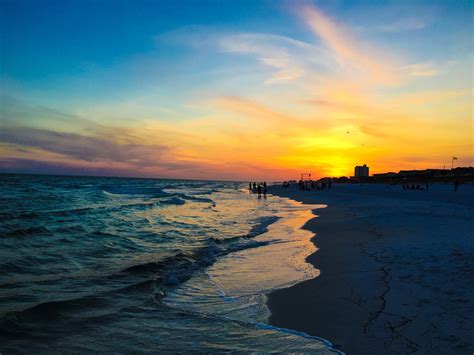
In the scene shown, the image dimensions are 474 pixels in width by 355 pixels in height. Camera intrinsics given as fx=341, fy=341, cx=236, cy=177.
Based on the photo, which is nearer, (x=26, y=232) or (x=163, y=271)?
(x=163, y=271)

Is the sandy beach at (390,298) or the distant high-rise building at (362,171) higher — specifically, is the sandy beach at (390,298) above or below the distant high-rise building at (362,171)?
below

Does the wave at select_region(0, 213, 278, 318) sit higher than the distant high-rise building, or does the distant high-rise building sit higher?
the distant high-rise building

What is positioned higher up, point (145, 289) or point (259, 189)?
A: point (259, 189)

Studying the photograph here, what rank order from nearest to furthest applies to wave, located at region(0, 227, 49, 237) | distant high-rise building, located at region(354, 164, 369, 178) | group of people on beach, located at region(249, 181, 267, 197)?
wave, located at region(0, 227, 49, 237)
group of people on beach, located at region(249, 181, 267, 197)
distant high-rise building, located at region(354, 164, 369, 178)

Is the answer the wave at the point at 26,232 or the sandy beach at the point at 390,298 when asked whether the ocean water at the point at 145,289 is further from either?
the sandy beach at the point at 390,298

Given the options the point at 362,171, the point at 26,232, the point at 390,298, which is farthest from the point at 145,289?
the point at 362,171

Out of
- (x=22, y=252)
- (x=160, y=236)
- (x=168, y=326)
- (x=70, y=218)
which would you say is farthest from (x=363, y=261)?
(x=70, y=218)

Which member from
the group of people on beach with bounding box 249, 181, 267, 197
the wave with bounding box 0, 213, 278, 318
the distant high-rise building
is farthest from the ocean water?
the distant high-rise building

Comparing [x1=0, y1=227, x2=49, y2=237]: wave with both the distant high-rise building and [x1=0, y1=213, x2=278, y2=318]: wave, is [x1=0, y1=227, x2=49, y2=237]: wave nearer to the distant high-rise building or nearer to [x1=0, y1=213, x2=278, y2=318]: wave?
[x1=0, y1=213, x2=278, y2=318]: wave

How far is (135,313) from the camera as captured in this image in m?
6.20

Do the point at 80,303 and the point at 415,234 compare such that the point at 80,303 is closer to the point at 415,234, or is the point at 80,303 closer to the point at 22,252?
the point at 22,252

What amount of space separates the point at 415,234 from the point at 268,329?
8.67 m

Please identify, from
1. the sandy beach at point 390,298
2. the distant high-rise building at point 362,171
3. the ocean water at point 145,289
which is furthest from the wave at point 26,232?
the distant high-rise building at point 362,171

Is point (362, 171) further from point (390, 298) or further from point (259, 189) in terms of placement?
point (390, 298)
